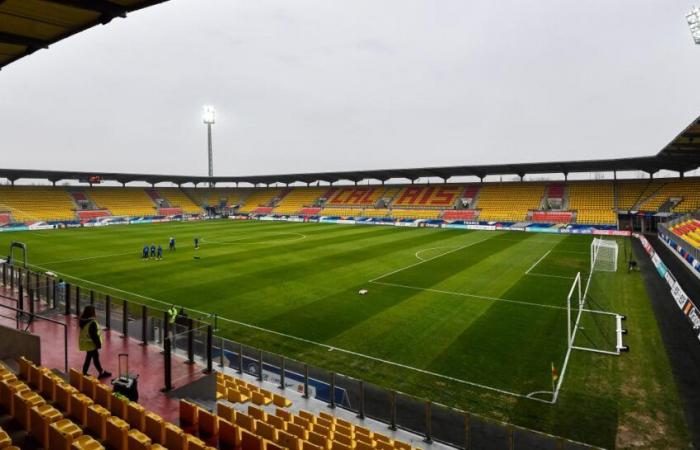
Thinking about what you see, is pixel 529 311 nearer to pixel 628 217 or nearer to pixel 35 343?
pixel 35 343

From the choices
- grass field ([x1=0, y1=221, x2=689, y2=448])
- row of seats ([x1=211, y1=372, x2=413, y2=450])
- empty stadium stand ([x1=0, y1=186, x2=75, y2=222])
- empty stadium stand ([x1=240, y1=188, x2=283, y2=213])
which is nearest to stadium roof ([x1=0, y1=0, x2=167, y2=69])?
row of seats ([x1=211, y1=372, x2=413, y2=450])

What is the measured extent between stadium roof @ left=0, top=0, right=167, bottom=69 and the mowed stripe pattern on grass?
10224mm

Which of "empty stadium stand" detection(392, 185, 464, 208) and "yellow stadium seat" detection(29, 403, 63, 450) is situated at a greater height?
"empty stadium stand" detection(392, 185, 464, 208)

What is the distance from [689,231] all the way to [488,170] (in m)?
31.8

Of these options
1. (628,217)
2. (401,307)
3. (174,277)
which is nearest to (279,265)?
(174,277)

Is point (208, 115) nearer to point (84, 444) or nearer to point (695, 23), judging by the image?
point (695, 23)

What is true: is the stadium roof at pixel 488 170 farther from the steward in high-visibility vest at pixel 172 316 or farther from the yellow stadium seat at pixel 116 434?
the yellow stadium seat at pixel 116 434

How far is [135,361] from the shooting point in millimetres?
10258

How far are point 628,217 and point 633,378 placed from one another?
51.3 meters

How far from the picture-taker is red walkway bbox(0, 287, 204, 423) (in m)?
8.44

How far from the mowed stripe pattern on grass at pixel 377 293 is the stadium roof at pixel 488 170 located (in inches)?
580

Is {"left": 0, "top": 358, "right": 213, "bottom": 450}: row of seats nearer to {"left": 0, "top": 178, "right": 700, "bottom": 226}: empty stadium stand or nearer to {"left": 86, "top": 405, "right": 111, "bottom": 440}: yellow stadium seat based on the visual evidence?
{"left": 86, "top": 405, "right": 111, "bottom": 440}: yellow stadium seat

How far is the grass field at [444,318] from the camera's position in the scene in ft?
33.9

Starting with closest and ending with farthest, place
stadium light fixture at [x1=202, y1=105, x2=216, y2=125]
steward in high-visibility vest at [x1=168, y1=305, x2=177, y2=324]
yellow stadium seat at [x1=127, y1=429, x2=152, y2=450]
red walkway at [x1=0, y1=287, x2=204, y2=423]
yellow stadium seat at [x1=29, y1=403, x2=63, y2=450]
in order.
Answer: yellow stadium seat at [x1=127, y1=429, x2=152, y2=450]
yellow stadium seat at [x1=29, y1=403, x2=63, y2=450]
red walkway at [x1=0, y1=287, x2=204, y2=423]
steward in high-visibility vest at [x1=168, y1=305, x2=177, y2=324]
stadium light fixture at [x1=202, y1=105, x2=216, y2=125]
